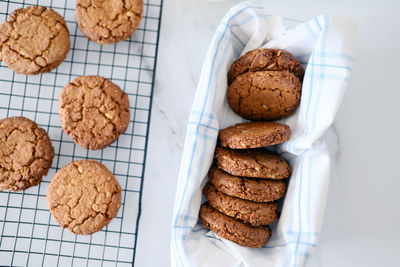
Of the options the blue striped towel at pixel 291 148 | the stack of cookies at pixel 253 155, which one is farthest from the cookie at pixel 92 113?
the stack of cookies at pixel 253 155

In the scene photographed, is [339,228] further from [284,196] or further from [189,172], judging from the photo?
[189,172]

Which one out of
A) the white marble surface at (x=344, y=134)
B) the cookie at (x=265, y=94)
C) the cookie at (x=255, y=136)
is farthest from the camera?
the white marble surface at (x=344, y=134)

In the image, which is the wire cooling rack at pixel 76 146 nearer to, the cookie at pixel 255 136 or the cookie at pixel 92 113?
the cookie at pixel 92 113

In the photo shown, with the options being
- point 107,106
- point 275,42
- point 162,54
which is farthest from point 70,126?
point 275,42

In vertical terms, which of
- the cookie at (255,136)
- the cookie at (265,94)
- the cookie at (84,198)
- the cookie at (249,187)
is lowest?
the cookie at (84,198)

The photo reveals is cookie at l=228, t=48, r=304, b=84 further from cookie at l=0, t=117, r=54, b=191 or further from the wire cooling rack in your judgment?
cookie at l=0, t=117, r=54, b=191

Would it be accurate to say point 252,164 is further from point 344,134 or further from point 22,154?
point 22,154

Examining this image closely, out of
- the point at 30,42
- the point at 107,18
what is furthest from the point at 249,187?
the point at 30,42

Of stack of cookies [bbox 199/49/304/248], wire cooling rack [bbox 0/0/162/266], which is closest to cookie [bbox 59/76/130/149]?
wire cooling rack [bbox 0/0/162/266]
